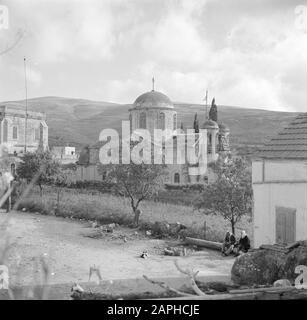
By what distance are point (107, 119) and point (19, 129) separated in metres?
85.7

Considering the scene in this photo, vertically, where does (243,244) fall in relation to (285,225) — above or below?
below

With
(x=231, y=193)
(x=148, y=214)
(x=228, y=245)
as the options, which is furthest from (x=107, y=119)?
(x=228, y=245)

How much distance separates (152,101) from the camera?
146 ft

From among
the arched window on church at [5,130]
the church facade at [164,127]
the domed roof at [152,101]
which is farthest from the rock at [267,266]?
the arched window on church at [5,130]

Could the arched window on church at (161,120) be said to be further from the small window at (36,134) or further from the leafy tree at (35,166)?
the small window at (36,134)

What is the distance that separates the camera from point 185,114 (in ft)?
463

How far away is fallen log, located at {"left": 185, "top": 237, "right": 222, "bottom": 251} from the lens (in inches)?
593

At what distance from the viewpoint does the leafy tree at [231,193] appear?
16281 mm

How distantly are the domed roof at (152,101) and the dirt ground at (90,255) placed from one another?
25272 millimetres

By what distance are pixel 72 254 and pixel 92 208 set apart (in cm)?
854

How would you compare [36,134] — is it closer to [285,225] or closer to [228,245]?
[228,245]

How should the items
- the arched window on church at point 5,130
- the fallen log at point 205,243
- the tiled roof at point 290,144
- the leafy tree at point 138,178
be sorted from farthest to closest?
the arched window on church at point 5,130 < the leafy tree at point 138,178 < the fallen log at point 205,243 < the tiled roof at point 290,144

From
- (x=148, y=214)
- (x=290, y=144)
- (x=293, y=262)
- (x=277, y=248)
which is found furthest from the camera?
(x=148, y=214)
